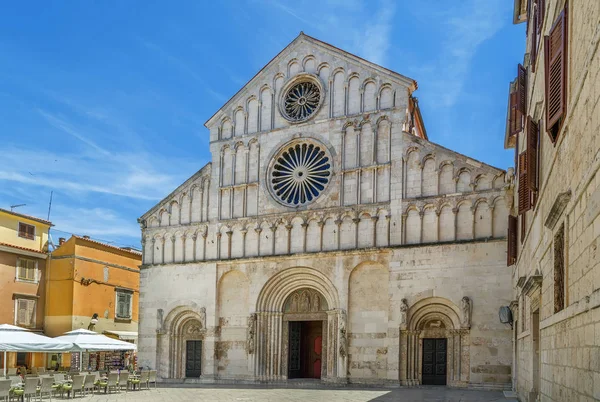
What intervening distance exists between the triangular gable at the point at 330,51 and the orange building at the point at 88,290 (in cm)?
1059

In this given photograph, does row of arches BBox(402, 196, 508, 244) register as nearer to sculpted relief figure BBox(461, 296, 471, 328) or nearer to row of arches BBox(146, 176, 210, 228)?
sculpted relief figure BBox(461, 296, 471, 328)

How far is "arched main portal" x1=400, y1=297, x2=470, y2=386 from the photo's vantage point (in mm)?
24312

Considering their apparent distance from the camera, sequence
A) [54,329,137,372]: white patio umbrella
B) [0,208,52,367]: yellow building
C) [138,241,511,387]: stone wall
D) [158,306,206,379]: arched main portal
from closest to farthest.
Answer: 1. [54,329,137,372]: white patio umbrella
2. [138,241,511,387]: stone wall
3. [158,306,206,379]: arched main portal
4. [0,208,52,367]: yellow building

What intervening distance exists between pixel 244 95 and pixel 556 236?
72.8 ft

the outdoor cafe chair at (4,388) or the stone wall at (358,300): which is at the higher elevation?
the stone wall at (358,300)

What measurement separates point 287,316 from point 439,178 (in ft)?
27.4

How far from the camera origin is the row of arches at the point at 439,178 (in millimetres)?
24297

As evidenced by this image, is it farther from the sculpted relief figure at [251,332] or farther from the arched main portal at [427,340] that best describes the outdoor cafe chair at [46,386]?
the arched main portal at [427,340]

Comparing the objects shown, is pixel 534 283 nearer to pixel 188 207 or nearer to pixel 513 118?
pixel 513 118

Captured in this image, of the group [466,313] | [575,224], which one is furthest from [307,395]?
[575,224]

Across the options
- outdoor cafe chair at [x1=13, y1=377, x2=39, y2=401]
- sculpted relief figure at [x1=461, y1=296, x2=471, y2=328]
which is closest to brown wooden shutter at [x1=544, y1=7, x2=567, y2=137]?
sculpted relief figure at [x1=461, y1=296, x2=471, y2=328]

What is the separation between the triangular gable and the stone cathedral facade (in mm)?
57

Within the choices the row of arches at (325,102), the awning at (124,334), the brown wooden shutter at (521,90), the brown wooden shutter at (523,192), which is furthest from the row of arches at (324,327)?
the brown wooden shutter at (523,192)

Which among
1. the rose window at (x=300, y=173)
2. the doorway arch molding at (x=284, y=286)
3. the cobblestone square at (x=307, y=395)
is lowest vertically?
the cobblestone square at (x=307, y=395)
